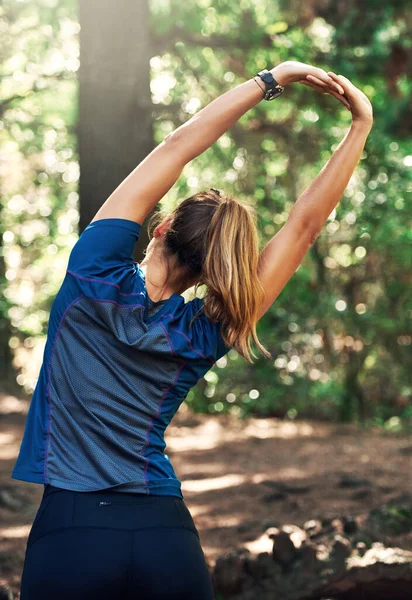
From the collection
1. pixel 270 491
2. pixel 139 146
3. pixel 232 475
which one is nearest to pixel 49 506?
pixel 139 146

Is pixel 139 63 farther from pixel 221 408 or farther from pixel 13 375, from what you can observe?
pixel 13 375

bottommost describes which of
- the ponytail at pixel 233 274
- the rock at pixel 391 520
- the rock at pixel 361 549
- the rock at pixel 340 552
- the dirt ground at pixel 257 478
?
the dirt ground at pixel 257 478

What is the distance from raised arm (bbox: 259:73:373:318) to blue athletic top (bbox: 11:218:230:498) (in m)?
0.39

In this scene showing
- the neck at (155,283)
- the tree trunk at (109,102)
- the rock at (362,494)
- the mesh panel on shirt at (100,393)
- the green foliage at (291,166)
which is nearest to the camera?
the mesh panel on shirt at (100,393)

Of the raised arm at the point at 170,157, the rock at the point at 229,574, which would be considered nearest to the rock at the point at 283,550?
the rock at the point at 229,574

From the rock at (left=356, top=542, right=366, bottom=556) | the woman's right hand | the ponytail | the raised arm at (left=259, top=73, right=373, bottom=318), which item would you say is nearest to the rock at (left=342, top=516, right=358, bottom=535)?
the rock at (left=356, top=542, right=366, bottom=556)

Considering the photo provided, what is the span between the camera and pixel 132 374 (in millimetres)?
2217

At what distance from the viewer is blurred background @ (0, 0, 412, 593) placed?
211 inches

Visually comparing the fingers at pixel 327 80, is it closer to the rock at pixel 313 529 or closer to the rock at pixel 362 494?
the rock at pixel 313 529

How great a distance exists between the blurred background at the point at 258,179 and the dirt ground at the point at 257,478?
49mm

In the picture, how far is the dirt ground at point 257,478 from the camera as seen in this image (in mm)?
6316

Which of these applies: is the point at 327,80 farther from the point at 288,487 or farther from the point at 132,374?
the point at 288,487

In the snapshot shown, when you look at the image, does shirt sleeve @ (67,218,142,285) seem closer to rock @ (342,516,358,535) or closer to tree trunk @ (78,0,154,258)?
tree trunk @ (78,0,154,258)

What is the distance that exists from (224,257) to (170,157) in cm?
31
